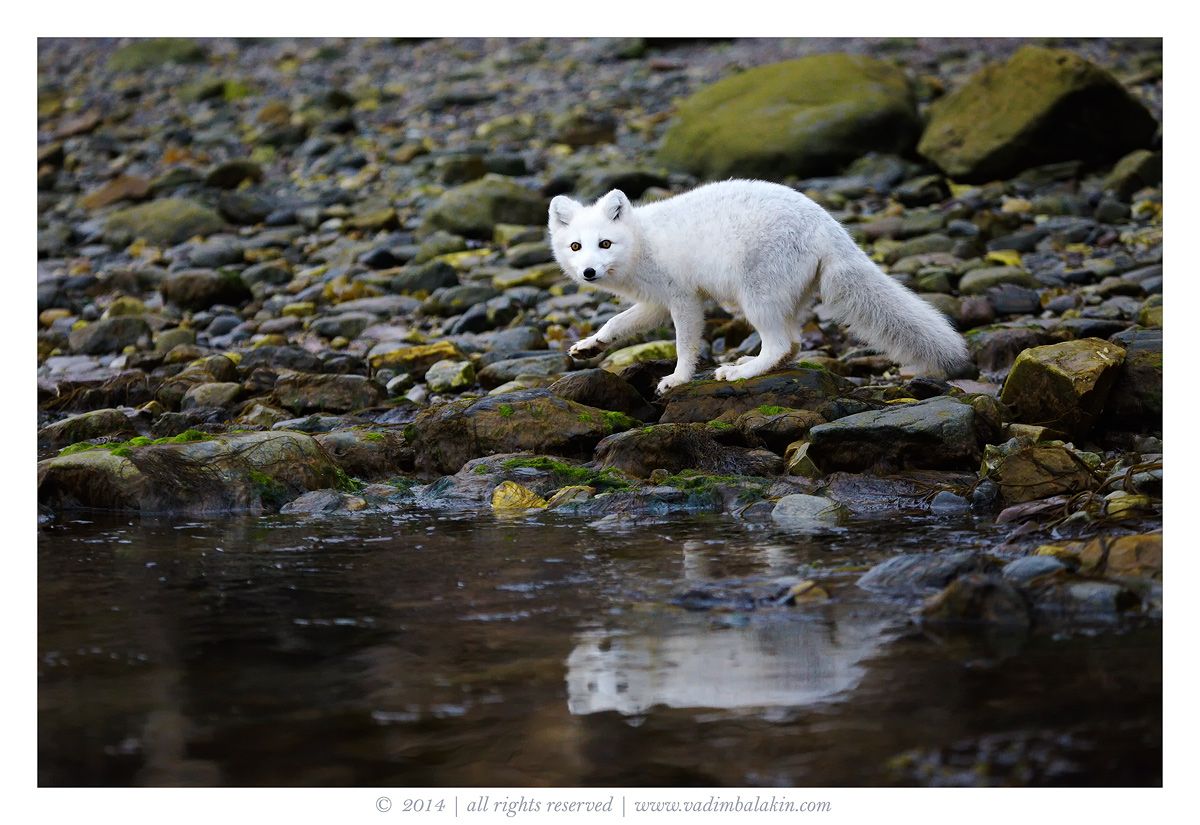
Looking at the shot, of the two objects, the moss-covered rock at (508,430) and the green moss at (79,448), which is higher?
the moss-covered rock at (508,430)

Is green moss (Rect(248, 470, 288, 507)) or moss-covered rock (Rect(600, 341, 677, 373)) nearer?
green moss (Rect(248, 470, 288, 507))

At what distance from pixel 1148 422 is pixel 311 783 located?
17.1 ft

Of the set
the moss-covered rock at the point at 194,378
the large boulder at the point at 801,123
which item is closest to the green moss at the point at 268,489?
the moss-covered rock at the point at 194,378

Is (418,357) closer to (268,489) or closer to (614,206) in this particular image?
(614,206)

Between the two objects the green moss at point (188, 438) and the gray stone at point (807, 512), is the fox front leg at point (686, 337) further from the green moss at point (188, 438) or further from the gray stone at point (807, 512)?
the green moss at point (188, 438)

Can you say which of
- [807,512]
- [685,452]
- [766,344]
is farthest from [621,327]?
[807,512]

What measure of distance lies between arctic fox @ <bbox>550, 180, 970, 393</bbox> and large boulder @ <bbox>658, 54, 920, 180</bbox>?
812cm

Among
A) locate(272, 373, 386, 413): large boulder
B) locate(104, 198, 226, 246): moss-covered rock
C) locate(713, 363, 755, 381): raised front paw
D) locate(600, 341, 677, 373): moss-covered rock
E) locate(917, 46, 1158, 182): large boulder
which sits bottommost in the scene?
locate(272, 373, 386, 413): large boulder

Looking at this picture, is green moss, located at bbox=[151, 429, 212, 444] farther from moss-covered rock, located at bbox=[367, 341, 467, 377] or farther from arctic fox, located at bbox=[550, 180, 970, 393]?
moss-covered rock, located at bbox=[367, 341, 467, 377]

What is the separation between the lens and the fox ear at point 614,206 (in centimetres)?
678

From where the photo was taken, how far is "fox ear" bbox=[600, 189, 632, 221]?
678 centimetres

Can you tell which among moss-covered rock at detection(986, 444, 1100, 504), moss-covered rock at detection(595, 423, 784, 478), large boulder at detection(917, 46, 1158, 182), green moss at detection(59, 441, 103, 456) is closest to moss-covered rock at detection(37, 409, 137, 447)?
green moss at detection(59, 441, 103, 456)

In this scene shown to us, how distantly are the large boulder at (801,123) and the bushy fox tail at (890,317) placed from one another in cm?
851

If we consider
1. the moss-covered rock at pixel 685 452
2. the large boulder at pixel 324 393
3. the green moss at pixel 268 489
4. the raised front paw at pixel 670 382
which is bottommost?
the green moss at pixel 268 489
